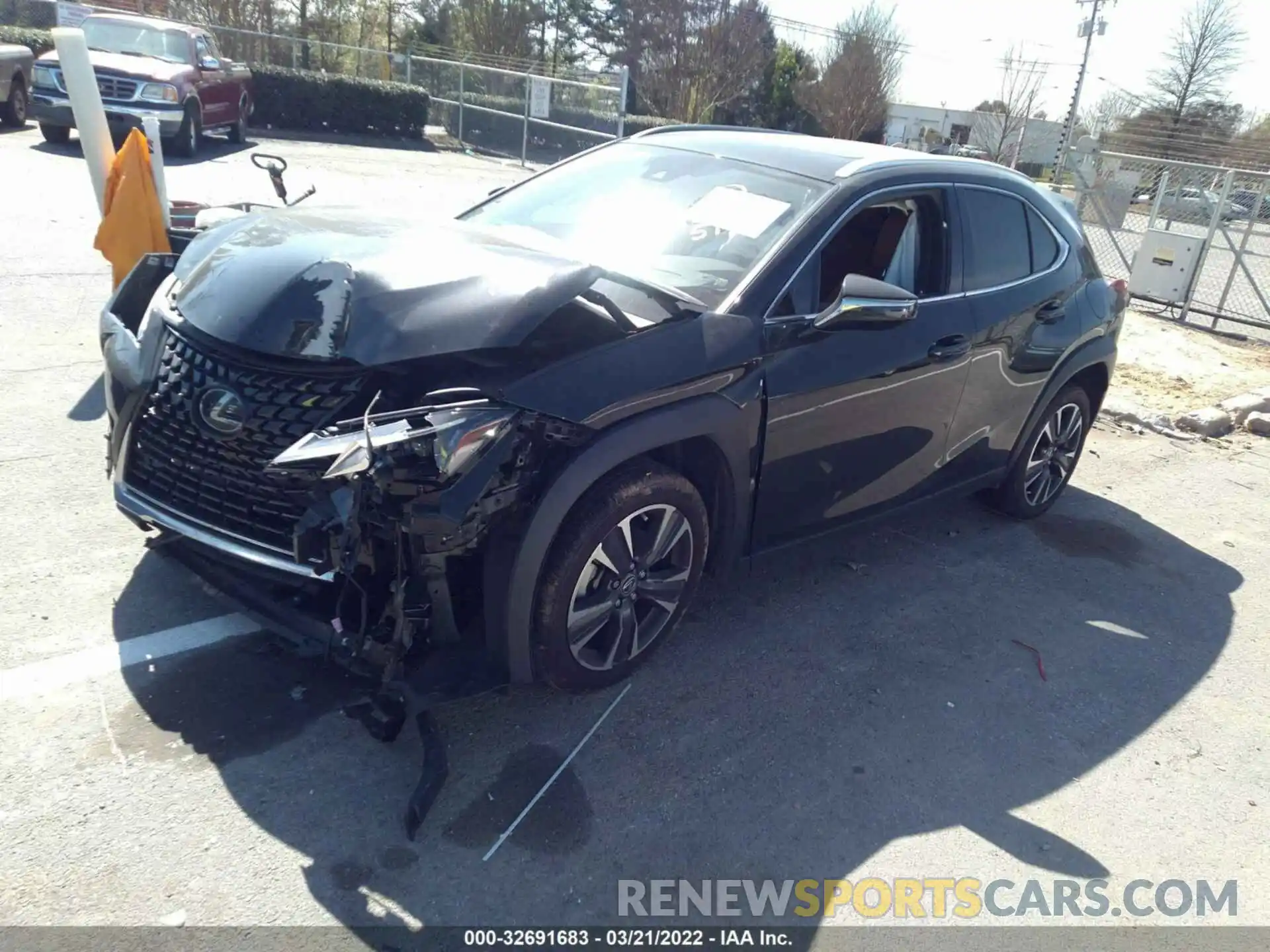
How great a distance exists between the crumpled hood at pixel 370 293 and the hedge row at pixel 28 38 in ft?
61.3

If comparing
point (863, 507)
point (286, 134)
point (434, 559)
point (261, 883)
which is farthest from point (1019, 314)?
point (286, 134)

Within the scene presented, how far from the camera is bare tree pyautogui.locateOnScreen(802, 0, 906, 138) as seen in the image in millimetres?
42406

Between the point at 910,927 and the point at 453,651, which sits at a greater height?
the point at 453,651

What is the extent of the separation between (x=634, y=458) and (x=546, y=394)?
47 cm

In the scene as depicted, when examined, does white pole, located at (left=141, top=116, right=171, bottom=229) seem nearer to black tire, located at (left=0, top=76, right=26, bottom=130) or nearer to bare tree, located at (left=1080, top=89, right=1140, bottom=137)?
black tire, located at (left=0, top=76, right=26, bottom=130)

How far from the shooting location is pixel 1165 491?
22.1 feet

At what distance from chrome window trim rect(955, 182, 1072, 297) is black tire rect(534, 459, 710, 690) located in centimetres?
196

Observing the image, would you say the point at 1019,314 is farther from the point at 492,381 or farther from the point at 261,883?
the point at 261,883

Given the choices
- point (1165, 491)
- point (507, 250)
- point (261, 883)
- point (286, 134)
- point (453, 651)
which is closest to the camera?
point (261, 883)

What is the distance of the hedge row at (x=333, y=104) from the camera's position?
2138 cm

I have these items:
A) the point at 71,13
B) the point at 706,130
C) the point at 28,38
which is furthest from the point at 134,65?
the point at 706,130

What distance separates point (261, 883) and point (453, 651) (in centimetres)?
85

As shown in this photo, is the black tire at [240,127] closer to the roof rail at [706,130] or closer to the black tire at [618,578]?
the roof rail at [706,130]

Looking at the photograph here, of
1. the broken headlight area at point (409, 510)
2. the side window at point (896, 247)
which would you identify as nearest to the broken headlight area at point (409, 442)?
the broken headlight area at point (409, 510)
